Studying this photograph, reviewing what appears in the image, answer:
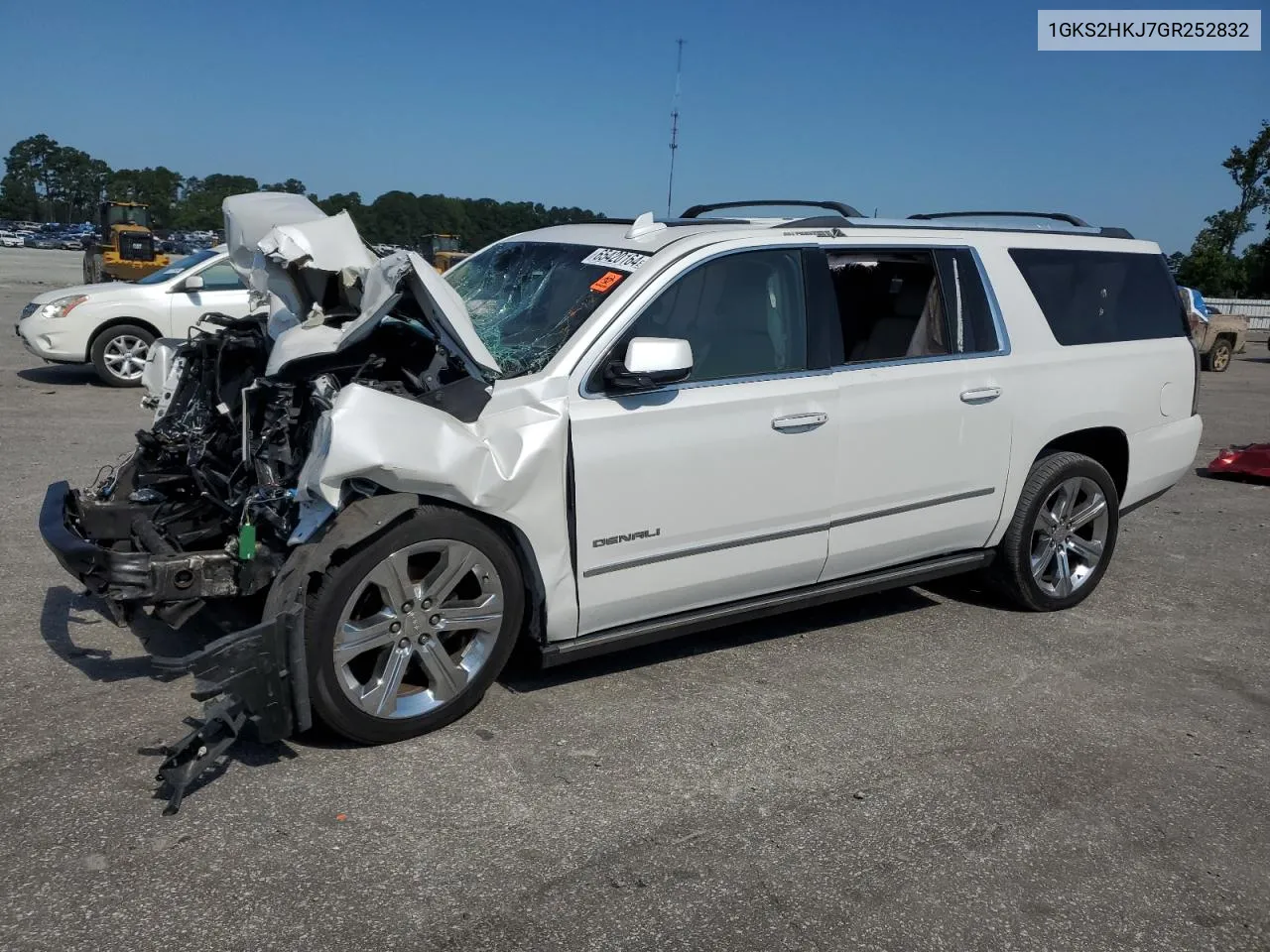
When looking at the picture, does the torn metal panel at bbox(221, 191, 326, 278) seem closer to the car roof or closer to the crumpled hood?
the crumpled hood

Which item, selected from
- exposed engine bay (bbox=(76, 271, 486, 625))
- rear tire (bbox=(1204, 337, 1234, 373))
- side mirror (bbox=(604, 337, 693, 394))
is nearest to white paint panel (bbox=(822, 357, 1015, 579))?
side mirror (bbox=(604, 337, 693, 394))

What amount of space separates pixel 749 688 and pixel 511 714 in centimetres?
101

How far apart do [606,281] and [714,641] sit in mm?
1734

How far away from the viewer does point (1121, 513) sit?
19.1 ft

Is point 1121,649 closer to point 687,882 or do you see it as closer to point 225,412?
point 687,882

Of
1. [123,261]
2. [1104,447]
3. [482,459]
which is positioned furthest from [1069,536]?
[123,261]

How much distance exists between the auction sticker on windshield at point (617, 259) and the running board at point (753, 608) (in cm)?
142

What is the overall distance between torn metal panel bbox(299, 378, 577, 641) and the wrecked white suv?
0.01 meters

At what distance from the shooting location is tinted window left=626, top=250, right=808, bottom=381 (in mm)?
4199

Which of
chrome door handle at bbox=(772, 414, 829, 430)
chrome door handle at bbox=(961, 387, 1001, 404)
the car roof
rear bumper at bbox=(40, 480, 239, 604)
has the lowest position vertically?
rear bumper at bbox=(40, 480, 239, 604)

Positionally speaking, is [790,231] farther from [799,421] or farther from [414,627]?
[414,627]

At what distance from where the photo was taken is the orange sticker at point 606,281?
4250mm

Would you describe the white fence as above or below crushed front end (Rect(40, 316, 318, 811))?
above

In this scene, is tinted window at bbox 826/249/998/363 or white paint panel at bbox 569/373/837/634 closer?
white paint panel at bbox 569/373/837/634
